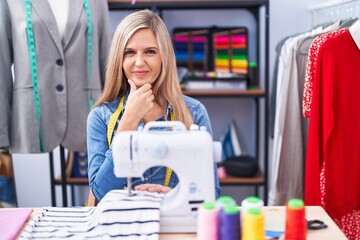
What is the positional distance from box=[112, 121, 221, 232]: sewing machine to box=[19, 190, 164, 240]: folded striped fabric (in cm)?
5

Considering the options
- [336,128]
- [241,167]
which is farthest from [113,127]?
[241,167]

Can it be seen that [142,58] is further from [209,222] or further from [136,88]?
[209,222]

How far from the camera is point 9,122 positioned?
7.28 ft

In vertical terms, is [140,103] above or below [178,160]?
above

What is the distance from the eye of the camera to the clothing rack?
219cm

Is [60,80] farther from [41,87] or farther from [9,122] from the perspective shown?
[9,122]

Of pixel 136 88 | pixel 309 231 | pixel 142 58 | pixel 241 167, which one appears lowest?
pixel 241 167

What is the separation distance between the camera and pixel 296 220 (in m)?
1.01

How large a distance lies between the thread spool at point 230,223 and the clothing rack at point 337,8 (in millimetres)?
1439

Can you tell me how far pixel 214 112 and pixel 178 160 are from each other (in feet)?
6.35

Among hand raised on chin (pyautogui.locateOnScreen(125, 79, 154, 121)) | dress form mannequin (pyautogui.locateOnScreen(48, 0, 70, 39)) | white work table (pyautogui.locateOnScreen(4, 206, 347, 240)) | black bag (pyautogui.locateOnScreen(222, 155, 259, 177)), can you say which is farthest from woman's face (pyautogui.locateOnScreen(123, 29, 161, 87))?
black bag (pyautogui.locateOnScreen(222, 155, 259, 177))

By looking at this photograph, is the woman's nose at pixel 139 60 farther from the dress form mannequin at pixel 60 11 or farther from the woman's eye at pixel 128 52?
the dress form mannequin at pixel 60 11

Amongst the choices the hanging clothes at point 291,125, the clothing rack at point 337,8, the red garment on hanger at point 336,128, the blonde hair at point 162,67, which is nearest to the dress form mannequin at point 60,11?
the blonde hair at point 162,67

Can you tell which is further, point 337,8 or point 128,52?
point 337,8
